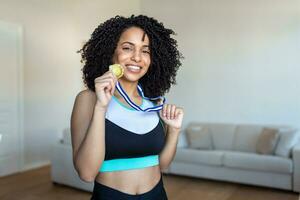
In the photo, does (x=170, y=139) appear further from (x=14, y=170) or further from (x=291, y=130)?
(x=14, y=170)

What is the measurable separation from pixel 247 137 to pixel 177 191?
1425 mm

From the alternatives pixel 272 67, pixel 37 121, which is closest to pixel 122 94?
pixel 272 67

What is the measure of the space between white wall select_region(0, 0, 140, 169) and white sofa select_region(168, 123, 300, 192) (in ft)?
7.15

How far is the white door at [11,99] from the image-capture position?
457cm

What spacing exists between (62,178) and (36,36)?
228cm

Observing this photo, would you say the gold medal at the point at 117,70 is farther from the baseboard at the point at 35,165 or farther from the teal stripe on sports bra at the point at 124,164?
the baseboard at the point at 35,165

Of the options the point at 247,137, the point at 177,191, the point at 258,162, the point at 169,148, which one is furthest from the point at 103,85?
the point at 247,137

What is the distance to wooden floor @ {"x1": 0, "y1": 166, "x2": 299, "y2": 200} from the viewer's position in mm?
3760

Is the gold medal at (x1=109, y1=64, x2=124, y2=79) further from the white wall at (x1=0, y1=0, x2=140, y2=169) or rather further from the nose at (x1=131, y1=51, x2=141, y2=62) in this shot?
the white wall at (x1=0, y1=0, x2=140, y2=169)

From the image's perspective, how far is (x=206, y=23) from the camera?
206 inches

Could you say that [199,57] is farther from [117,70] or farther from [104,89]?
[104,89]

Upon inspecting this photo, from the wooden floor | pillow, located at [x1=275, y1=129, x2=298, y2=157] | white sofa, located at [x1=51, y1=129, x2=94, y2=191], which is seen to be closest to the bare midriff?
the wooden floor

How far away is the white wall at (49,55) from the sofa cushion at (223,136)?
2551 mm

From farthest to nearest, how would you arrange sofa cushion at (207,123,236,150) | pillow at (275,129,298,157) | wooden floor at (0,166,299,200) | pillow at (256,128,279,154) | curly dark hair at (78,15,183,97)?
sofa cushion at (207,123,236,150), pillow at (256,128,279,154), pillow at (275,129,298,157), wooden floor at (0,166,299,200), curly dark hair at (78,15,183,97)
